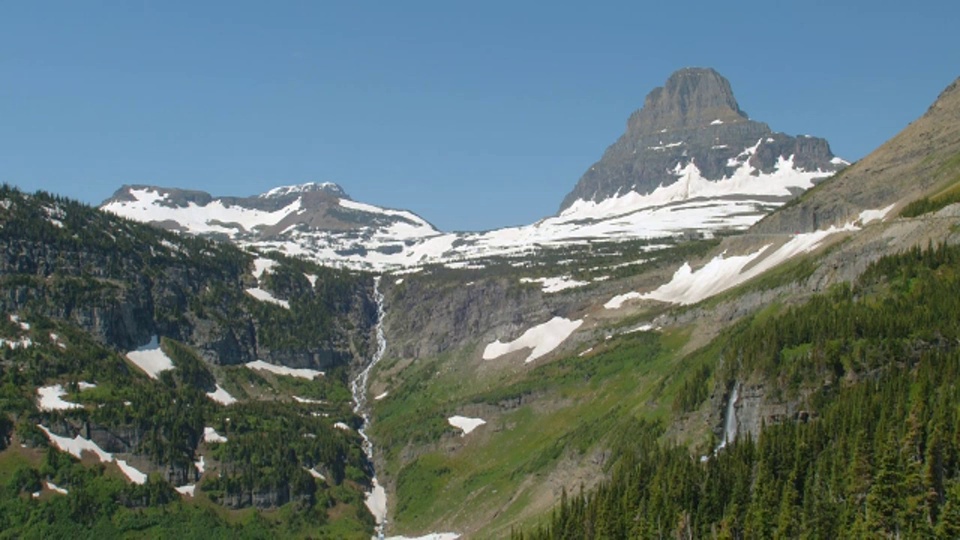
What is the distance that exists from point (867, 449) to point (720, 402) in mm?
38111

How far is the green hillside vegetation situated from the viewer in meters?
91.1

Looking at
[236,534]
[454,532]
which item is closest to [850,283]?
[454,532]

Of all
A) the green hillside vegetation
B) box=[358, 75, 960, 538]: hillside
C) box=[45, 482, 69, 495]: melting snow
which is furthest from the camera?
box=[45, 482, 69, 495]: melting snow

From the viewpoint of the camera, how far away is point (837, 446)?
103875 mm

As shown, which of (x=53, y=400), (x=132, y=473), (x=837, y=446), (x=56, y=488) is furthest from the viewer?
(x=53, y=400)

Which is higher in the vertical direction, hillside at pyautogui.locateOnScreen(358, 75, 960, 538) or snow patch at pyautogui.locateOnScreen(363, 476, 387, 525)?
hillside at pyautogui.locateOnScreen(358, 75, 960, 538)

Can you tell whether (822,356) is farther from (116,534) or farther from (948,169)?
(116,534)

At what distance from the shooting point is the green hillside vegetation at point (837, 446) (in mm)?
91062

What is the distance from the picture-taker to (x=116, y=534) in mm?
165875

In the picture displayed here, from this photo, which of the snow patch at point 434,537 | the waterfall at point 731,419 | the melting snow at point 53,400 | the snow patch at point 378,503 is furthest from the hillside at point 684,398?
the melting snow at point 53,400

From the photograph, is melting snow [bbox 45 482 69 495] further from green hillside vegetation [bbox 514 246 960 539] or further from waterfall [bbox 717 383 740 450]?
waterfall [bbox 717 383 740 450]

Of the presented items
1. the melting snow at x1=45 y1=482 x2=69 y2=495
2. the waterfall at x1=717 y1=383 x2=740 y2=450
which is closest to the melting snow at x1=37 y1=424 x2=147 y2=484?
the melting snow at x1=45 y1=482 x2=69 y2=495

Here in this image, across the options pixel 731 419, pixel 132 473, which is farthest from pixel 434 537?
pixel 731 419

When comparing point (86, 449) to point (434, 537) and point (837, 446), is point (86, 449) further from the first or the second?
point (837, 446)
